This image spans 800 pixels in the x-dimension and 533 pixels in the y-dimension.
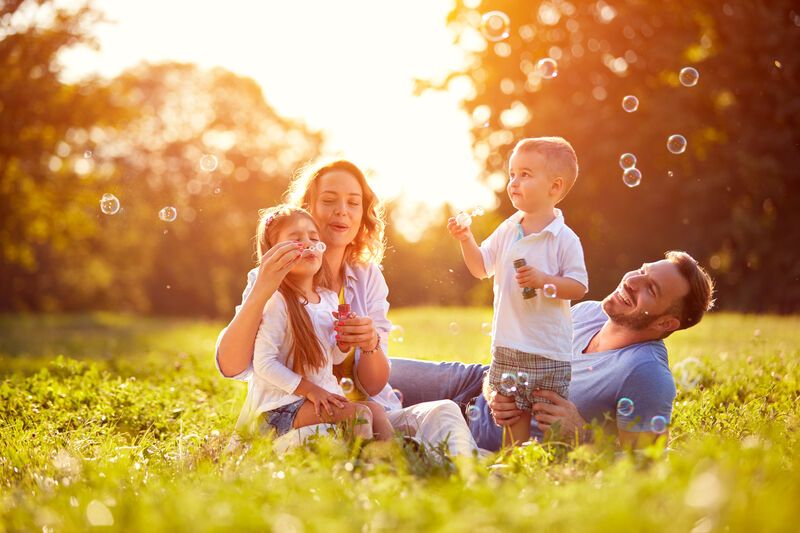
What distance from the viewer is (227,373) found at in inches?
154

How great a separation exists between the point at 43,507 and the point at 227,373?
126cm

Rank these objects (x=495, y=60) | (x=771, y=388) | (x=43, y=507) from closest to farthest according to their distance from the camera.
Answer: (x=43, y=507)
(x=771, y=388)
(x=495, y=60)

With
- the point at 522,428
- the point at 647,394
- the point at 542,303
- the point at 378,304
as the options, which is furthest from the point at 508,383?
the point at 378,304

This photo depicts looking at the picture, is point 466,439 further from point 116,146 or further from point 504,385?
point 116,146

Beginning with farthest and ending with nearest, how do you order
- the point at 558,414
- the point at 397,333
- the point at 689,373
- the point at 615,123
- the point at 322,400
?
the point at 615,123, the point at 397,333, the point at 689,373, the point at 558,414, the point at 322,400

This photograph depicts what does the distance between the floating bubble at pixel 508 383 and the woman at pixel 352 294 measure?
11.2 inches

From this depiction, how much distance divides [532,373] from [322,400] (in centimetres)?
103

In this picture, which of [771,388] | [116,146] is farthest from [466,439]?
[116,146]

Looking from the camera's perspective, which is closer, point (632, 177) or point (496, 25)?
point (632, 177)

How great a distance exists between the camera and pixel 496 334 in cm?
418

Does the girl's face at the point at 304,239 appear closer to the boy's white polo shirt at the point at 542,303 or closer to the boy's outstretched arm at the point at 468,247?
the boy's outstretched arm at the point at 468,247

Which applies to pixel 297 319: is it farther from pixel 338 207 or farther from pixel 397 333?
pixel 397 333

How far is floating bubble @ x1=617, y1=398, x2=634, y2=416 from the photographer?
389 centimetres

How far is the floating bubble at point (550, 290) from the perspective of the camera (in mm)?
3867
